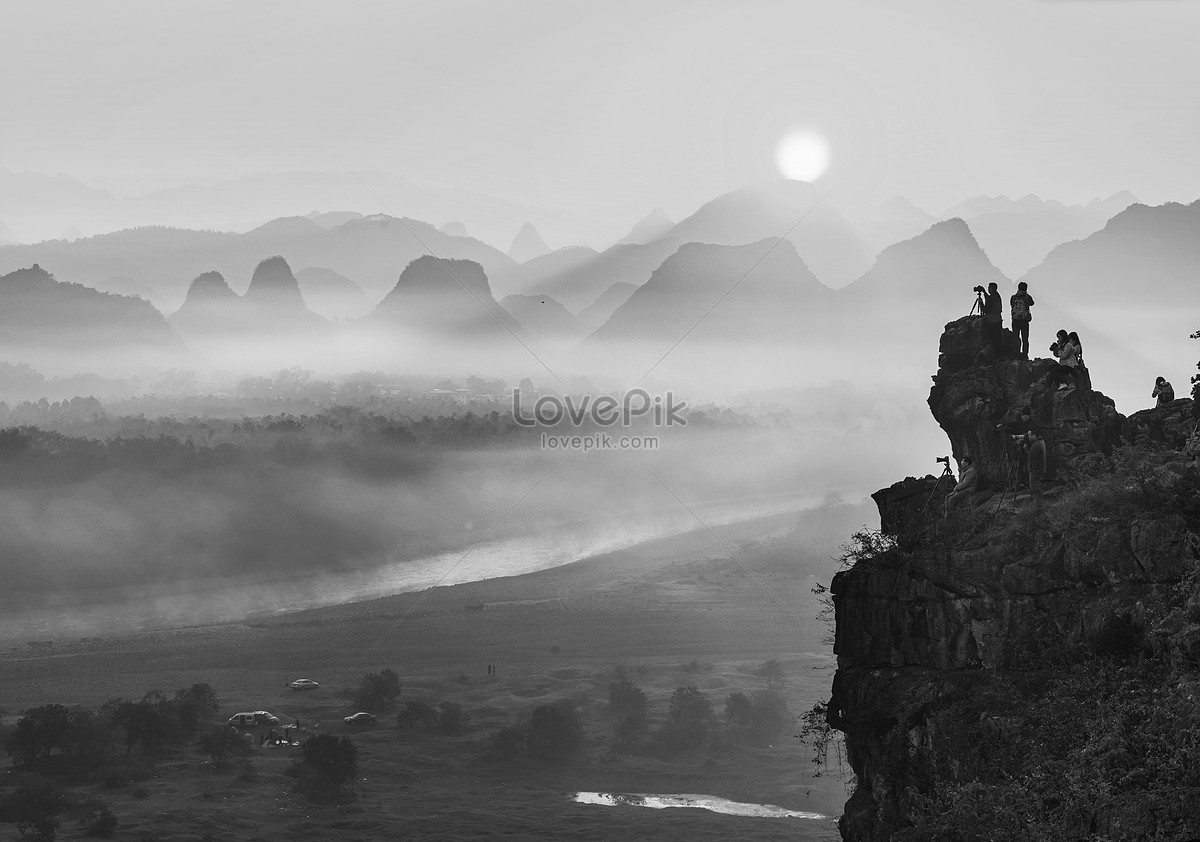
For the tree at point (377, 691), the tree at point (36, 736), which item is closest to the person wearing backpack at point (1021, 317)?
the tree at point (377, 691)

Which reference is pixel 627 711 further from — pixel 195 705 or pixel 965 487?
pixel 965 487

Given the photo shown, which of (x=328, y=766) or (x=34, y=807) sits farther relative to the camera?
(x=328, y=766)

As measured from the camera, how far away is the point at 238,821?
443 feet

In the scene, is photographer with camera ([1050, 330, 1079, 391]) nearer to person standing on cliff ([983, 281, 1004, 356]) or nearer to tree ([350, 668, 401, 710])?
person standing on cliff ([983, 281, 1004, 356])

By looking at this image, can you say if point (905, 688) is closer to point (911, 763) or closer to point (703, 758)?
point (911, 763)

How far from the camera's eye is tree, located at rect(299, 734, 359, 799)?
14162 centimetres

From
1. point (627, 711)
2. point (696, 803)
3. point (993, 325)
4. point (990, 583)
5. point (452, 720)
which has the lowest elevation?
point (696, 803)

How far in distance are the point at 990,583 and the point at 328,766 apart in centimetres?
10517

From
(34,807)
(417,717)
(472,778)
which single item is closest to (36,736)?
(34,807)

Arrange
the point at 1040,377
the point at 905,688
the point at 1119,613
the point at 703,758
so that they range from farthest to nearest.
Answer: the point at 703,758 < the point at 1040,377 < the point at 905,688 < the point at 1119,613

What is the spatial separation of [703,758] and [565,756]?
61.6 feet

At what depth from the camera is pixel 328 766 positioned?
146m

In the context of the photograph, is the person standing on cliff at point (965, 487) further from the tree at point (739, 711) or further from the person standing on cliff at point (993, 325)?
the tree at point (739, 711)

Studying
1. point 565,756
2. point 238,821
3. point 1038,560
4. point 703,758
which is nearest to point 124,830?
point 238,821
